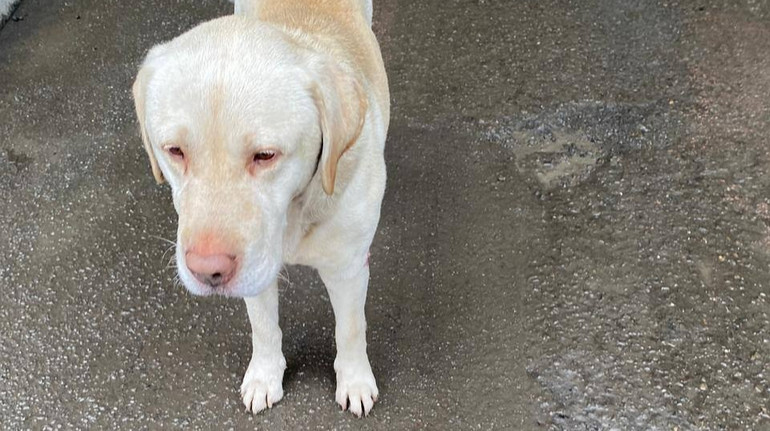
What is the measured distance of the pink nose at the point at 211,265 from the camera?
4.84 feet

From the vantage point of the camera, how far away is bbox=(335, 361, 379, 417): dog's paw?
2314 millimetres

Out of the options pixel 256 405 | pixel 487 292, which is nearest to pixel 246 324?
pixel 256 405

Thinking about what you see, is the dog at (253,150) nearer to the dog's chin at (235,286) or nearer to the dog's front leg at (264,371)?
the dog's chin at (235,286)

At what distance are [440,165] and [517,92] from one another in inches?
24.3

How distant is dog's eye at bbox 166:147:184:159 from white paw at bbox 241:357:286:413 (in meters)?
1.03

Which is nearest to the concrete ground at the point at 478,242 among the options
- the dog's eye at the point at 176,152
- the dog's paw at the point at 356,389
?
the dog's paw at the point at 356,389

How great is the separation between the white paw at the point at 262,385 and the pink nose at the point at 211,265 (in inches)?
A: 35.1

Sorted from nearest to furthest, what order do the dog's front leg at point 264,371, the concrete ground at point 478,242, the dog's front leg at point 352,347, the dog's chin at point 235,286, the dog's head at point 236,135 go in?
1. the dog's head at point 236,135
2. the dog's chin at point 235,286
3. the dog's front leg at point 352,347
4. the dog's front leg at point 264,371
5. the concrete ground at point 478,242

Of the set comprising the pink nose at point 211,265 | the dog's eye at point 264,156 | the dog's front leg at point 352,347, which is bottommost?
the dog's front leg at point 352,347

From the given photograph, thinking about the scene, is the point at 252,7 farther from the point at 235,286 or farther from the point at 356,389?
the point at 356,389

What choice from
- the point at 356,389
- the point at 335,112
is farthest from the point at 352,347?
the point at 335,112

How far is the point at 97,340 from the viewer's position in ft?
8.38

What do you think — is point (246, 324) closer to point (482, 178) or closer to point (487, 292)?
point (487, 292)

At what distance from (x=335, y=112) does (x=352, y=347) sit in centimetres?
94
